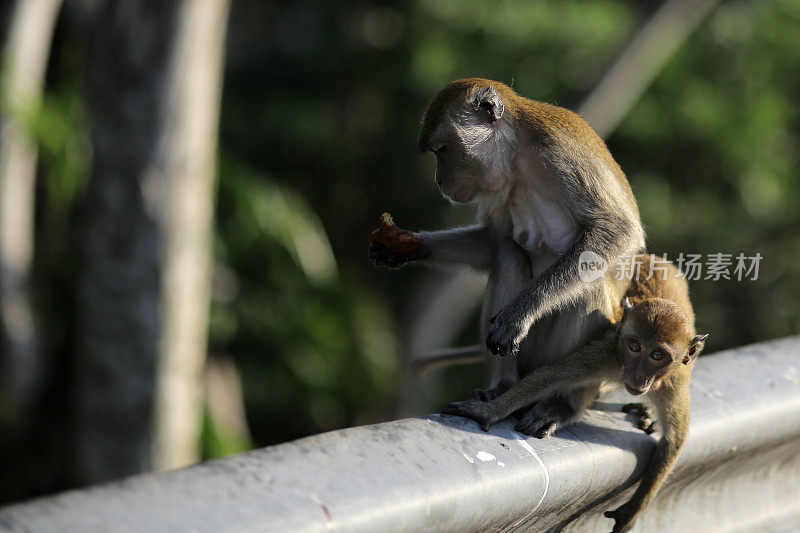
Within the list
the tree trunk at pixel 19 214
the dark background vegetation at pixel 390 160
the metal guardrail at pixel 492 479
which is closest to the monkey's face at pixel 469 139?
the metal guardrail at pixel 492 479

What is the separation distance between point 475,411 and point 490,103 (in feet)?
3.44

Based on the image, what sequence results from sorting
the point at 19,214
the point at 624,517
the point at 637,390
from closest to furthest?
the point at 624,517, the point at 637,390, the point at 19,214

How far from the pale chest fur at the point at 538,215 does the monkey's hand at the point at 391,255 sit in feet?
1.32

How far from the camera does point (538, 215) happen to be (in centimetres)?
309

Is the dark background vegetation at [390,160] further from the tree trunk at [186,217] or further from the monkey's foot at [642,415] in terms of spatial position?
the monkey's foot at [642,415]

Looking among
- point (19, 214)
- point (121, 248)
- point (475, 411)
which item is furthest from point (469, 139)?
point (19, 214)

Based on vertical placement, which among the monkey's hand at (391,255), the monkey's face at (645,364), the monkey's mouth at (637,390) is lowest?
the monkey's mouth at (637,390)

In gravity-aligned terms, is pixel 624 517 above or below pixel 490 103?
below

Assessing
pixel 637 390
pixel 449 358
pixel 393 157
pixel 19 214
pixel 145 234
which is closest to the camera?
pixel 637 390

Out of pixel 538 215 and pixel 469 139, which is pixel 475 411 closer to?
pixel 538 215

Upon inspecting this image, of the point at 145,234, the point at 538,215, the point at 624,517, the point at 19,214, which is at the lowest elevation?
the point at 624,517

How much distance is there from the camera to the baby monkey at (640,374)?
2590 mm

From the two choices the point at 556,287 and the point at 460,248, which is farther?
the point at 460,248

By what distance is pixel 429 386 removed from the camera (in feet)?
29.1
